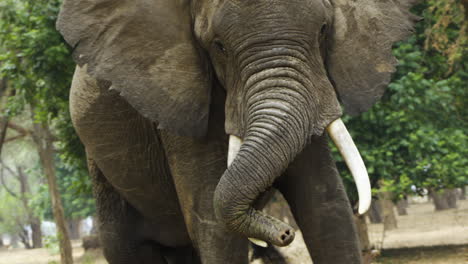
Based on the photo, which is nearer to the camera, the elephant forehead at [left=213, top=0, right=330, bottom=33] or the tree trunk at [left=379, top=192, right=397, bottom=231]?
the elephant forehead at [left=213, top=0, right=330, bottom=33]

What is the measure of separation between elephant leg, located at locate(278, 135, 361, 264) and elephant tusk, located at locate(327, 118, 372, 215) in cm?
37

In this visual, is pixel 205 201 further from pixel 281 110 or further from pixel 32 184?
pixel 32 184

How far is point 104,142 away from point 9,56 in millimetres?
5496

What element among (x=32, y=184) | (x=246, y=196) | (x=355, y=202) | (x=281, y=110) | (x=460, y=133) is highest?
(x=281, y=110)

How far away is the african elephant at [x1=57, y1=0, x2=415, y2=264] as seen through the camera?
331 centimetres

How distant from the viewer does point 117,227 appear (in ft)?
18.3

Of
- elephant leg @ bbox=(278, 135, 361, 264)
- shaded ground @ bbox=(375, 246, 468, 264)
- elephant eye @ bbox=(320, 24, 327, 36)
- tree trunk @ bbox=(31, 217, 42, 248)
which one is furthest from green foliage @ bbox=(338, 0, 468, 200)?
tree trunk @ bbox=(31, 217, 42, 248)

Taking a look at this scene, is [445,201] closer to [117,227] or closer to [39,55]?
[39,55]

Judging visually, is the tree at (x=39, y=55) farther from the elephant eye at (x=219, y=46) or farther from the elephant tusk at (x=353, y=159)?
the elephant tusk at (x=353, y=159)

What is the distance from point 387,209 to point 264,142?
1846 centimetres

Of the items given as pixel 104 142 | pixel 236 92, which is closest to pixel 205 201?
pixel 236 92

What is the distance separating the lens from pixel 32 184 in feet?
206

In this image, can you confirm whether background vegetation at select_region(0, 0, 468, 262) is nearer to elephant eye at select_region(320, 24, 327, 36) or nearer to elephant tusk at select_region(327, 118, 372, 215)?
elephant eye at select_region(320, 24, 327, 36)

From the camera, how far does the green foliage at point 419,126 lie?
10617mm
